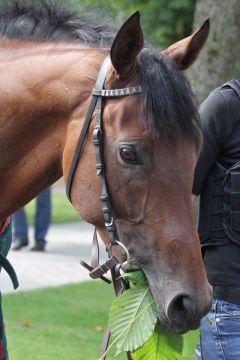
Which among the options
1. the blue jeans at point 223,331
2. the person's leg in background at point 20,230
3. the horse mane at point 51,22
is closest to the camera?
the horse mane at point 51,22

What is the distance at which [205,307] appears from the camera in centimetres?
292

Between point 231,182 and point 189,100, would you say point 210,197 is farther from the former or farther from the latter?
point 189,100

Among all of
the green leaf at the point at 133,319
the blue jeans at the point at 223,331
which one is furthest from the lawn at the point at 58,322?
the green leaf at the point at 133,319

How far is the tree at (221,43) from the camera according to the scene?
8.16 meters

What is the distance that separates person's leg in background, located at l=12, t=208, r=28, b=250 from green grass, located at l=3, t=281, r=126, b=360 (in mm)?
2526

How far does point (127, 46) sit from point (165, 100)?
245 millimetres

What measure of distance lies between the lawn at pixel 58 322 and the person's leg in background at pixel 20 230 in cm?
255

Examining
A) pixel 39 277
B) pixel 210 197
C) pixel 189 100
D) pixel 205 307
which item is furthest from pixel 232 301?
pixel 39 277

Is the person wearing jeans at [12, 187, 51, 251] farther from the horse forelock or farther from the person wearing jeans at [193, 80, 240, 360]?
the horse forelock

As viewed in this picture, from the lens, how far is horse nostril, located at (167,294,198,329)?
2877mm

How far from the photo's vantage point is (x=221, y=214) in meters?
3.61

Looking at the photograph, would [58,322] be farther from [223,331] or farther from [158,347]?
[158,347]

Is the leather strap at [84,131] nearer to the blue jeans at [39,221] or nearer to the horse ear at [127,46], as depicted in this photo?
the horse ear at [127,46]

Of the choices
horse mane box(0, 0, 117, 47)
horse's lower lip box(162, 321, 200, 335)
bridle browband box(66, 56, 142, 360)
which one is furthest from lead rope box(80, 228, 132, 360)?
horse mane box(0, 0, 117, 47)
